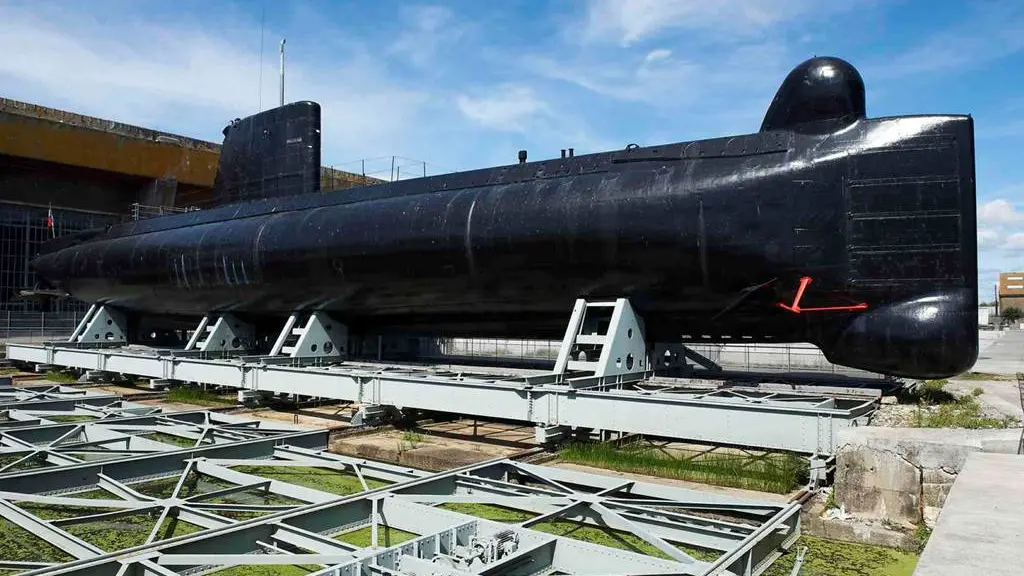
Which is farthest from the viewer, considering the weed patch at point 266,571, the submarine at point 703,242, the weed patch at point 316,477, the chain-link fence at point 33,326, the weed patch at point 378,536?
the chain-link fence at point 33,326

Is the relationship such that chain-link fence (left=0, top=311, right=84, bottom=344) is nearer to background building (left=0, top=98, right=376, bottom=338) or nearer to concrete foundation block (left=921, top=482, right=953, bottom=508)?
background building (left=0, top=98, right=376, bottom=338)

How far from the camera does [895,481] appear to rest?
664 cm

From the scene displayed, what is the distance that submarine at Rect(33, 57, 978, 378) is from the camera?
9984 millimetres

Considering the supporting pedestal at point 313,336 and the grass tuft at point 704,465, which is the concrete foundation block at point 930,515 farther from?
the supporting pedestal at point 313,336

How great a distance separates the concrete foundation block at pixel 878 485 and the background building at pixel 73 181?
36.4 meters

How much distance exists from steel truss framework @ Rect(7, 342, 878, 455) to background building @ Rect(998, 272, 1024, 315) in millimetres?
135359

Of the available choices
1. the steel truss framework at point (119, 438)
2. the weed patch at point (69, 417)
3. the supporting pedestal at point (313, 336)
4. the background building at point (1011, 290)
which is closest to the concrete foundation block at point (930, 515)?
the steel truss framework at point (119, 438)

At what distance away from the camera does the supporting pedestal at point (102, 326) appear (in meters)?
22.6

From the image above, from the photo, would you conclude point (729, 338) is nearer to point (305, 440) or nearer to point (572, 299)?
point (572, 299)

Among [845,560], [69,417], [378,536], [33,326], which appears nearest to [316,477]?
[378,536]

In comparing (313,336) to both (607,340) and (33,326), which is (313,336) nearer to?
(607,340)

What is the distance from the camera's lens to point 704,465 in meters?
9.58

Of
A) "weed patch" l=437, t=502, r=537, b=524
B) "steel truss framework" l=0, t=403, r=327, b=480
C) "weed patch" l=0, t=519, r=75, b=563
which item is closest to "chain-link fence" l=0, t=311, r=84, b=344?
"steel truss framework" l=0, t=403, r=327, b=480

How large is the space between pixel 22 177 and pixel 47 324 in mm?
7198
